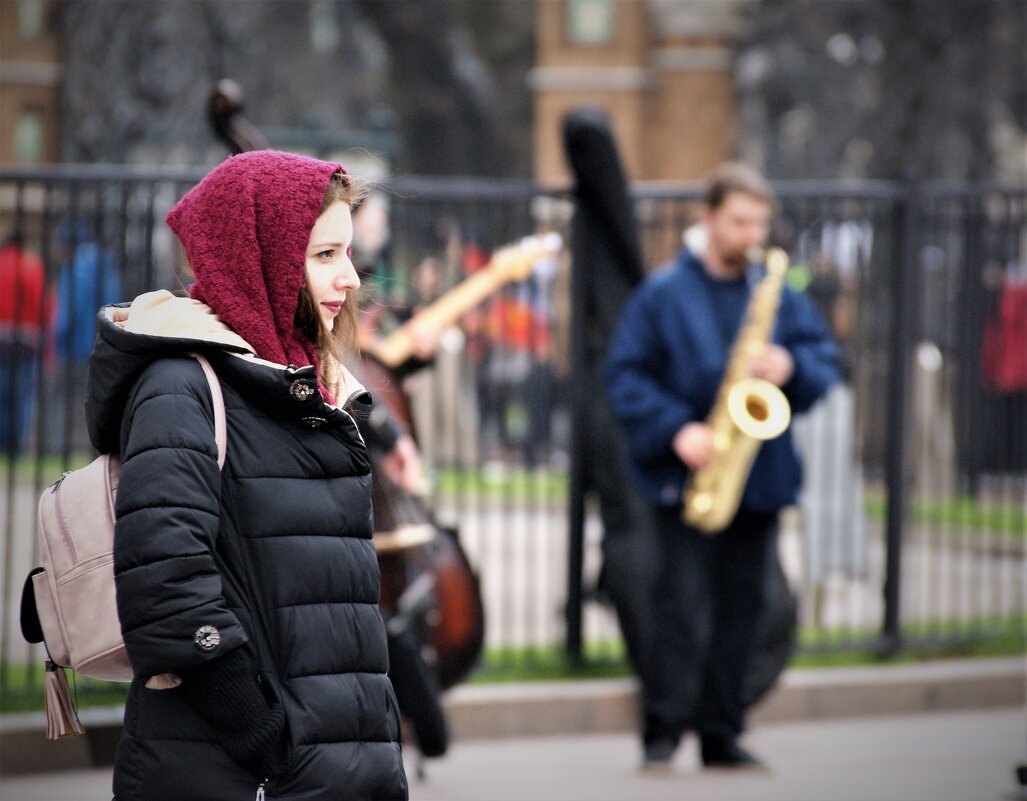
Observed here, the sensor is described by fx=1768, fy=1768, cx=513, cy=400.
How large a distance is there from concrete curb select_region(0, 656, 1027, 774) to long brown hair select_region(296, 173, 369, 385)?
3357 millimetres

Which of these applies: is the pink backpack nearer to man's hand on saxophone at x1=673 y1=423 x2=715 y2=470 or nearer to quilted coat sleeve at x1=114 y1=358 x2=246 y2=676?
quilted coat sleeve at x1=114 y1=358 x2=246 y2=676

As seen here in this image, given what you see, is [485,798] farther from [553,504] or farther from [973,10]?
[973,10]

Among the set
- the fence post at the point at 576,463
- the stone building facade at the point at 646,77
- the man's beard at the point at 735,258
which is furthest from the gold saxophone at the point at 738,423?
the stone building facade at the point at 646,77

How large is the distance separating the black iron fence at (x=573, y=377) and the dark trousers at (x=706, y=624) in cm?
106

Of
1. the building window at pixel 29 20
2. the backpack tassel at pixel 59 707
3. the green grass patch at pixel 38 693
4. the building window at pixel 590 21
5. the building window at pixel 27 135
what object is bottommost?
the green grass patch at pixel 38 693

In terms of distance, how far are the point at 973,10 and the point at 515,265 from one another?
14903 millimetres

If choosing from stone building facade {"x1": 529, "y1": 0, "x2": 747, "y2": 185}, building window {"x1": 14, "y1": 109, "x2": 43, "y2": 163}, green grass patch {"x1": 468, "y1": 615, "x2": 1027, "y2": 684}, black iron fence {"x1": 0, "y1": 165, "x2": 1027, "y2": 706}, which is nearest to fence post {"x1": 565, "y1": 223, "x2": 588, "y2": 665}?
black iron fence {"x1": 0, "y1": 165, "x2": 1027, "y2": 706}

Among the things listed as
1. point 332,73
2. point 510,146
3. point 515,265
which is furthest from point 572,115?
point 332,73

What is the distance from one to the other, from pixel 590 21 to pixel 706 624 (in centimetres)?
1761

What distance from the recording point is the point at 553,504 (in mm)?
8617

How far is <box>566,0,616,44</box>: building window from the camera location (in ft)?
75.9

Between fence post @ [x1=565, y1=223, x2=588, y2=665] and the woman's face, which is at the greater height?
the woman's face

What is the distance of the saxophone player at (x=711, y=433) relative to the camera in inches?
259

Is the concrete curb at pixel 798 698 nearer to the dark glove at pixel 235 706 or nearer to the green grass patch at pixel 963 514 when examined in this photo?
the green grass patch at pixel 963 514
